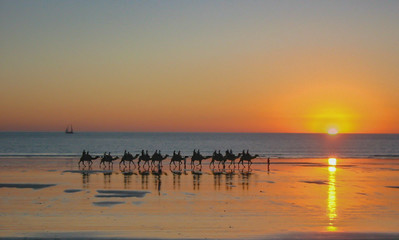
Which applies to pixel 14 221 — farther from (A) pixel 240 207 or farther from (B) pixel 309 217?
(B) pixel 309 217

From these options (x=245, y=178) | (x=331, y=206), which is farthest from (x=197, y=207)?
(x=245, y=178)

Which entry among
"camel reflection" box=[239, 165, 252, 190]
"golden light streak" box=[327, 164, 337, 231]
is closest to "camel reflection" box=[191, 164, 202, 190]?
"camel reflection" box=[239, 165, 252, 190]

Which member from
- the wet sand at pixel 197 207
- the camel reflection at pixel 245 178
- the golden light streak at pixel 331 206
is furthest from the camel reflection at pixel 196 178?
the golden light streak at pixel 331 206

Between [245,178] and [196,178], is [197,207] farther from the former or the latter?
[245,178]

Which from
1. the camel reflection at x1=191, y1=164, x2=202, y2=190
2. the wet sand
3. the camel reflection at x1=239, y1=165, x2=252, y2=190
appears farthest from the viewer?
the camel reflection at x1=239, y1=165, x2=252, y2=190

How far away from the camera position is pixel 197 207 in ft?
62.1

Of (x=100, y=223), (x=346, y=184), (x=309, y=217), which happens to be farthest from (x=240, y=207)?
(x=346, y=184)

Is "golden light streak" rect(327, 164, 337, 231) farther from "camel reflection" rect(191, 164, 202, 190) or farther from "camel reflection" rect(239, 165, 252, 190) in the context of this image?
"camel reflection" rect(191, 164, 202, 190)

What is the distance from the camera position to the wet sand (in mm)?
14938

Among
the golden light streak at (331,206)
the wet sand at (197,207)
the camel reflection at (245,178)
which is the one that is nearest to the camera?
the wet sand at (197,207)

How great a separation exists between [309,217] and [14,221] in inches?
421

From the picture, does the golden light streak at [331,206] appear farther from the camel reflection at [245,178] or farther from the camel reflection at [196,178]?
the camel reflection at [196,178]

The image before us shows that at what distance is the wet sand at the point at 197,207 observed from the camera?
588 inches

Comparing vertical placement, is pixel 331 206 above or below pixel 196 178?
below
